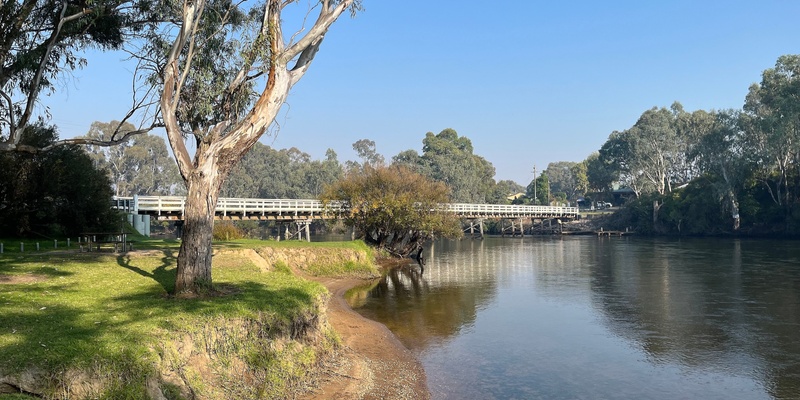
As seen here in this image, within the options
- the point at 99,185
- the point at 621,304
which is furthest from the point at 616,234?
the point at 99,185

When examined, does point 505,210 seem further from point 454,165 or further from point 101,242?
point 101,242

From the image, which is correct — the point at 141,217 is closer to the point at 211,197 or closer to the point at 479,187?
the point at 211,197

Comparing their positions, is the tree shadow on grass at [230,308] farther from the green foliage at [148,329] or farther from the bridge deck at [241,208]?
the bridge deck at [241,208]

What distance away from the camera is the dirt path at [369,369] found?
512 inches

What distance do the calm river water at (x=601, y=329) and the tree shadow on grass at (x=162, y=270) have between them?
7634mm

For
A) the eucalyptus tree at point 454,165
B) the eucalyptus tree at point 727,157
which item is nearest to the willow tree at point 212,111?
the eucalyptus tree at point 727,157

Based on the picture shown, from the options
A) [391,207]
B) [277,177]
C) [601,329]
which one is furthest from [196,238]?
[277,177]

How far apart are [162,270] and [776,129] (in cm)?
6961

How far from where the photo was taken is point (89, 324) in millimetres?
10750

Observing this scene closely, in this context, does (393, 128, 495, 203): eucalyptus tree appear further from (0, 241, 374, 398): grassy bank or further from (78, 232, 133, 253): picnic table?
(0, 241, 374, 398): grassy bank

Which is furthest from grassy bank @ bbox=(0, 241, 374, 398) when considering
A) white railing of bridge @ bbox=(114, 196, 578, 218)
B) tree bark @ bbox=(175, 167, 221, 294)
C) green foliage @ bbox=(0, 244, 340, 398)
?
white railing of bridge @ bbox=(114, 196, 578, 218)

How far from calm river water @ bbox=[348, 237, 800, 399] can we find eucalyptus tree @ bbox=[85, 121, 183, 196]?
316 ft

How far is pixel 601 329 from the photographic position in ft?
69.8

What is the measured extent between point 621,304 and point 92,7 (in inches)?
975
